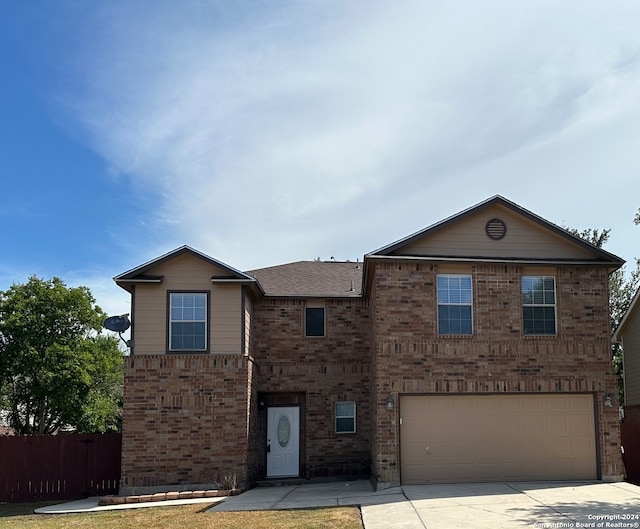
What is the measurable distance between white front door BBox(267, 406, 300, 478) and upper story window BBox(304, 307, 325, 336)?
86.5 inches

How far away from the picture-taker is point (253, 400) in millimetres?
18547

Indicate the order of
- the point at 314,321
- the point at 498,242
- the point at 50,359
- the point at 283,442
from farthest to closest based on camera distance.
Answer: the point at 50,359 → the point at 314,321 → the point at 283,442 → the point at 498,242

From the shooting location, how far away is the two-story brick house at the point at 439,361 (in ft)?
51.4

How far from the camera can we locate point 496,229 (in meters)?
16.6

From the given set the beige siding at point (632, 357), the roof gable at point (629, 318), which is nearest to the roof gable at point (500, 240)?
the roof gable at point (629, 318)

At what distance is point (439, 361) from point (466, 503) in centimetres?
373

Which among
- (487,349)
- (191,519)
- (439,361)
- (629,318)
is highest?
(629,318)

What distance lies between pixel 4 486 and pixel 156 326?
6056 millimetres

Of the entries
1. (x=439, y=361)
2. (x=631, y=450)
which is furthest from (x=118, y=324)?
(x=631, y=450)

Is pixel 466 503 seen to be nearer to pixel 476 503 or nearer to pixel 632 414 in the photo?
pixel 476 503

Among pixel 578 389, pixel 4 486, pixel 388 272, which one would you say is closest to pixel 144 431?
pixel 4 486

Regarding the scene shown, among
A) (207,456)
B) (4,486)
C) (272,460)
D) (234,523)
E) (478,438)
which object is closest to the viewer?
(234,523)

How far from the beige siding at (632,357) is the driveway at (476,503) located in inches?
257

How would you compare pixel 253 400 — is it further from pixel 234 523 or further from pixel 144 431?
pixel 234 523
